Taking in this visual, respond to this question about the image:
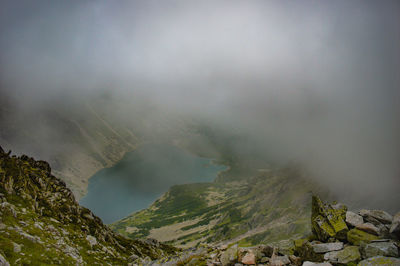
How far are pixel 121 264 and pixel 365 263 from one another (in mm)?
38175

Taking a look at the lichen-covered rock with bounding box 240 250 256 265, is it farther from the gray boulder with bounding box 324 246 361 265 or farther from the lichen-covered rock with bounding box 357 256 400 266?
the lichen-covered rock with bounding box 357 256 400 266

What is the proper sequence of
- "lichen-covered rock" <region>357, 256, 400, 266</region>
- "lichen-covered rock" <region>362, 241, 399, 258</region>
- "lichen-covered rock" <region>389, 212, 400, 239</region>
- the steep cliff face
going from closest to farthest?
"lichen-covered rock" <region>357, 256, 400, 266</region>
"lichen-covered rock" <region>362, 241, 399, 258</region>
"lichen-covered rock" <region>389, 212, 400, 239</region>
the steep cliff face

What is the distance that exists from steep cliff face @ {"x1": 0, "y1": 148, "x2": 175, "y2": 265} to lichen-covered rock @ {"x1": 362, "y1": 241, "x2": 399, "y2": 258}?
1258 inches

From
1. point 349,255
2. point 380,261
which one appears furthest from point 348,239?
point 380,261

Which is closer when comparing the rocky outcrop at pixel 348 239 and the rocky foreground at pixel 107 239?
the rocky outcrop at pixel 348 239

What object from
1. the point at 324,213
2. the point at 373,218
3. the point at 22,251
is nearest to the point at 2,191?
the point at 22,251

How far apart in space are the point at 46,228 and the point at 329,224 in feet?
130

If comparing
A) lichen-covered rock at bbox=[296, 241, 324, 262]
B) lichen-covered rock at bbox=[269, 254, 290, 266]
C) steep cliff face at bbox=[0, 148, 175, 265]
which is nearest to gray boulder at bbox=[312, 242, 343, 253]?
lichen-covered rock at bbox=[296, 241, 324, 262]

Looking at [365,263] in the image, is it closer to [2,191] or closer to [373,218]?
[373,218]

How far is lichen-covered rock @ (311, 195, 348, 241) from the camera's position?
19.4m

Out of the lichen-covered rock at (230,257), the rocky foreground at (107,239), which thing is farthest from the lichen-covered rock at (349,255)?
the lichen-covered rock at (230,257)

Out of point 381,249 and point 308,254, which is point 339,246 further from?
point 381,249

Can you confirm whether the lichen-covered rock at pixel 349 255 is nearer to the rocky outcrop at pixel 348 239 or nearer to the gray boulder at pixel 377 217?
the rocky outcrop at pixel 348 239

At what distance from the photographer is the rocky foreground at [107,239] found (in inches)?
684
